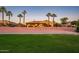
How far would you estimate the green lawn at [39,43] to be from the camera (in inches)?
130

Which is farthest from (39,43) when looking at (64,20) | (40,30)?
(64,20)

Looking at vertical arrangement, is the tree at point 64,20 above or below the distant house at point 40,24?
above

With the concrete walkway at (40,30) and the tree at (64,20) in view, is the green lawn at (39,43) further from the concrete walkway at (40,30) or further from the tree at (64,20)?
the tree at (64,20)

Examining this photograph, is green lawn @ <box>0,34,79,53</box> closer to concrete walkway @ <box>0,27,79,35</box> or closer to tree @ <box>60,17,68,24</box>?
concrete walkway @ <box>0,27,79,35</box>

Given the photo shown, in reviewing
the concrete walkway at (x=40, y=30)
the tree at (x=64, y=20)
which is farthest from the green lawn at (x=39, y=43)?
the tree at (x=64, y=20)

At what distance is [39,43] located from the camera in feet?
10.9

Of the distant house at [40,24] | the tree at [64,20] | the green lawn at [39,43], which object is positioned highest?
the tree at [64,20]

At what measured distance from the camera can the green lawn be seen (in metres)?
3.30

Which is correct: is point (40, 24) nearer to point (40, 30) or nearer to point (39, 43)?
point (40, 30)

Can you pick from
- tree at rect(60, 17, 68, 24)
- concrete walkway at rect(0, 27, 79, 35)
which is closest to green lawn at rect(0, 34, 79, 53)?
concrete walkway at rect(0, 27, 79, 35)
